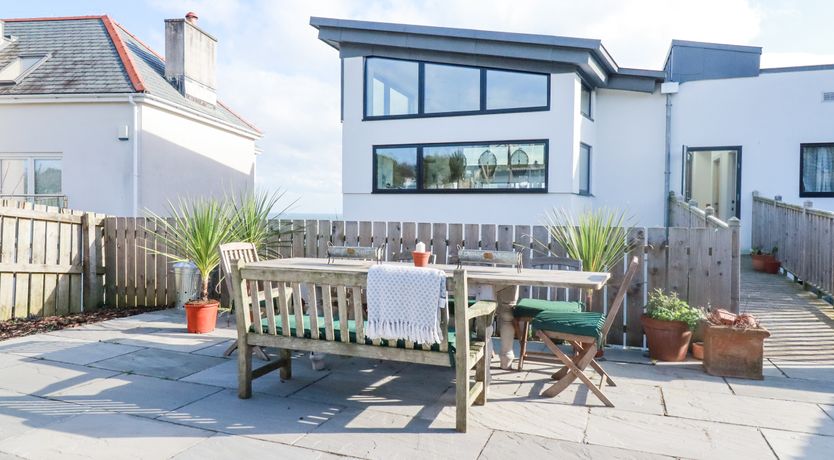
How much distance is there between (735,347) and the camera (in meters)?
4.17

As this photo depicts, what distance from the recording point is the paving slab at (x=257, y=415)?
120 inches

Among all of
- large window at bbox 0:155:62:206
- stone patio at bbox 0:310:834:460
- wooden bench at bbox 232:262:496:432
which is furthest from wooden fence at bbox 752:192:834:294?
large window at bbox 0:155:62:206

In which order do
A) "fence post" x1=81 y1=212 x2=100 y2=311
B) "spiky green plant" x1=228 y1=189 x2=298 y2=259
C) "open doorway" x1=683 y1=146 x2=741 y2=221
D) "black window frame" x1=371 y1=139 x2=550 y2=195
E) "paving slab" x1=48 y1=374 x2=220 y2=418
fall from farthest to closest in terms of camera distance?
"open doorway" x1=683 y1=146 x2=741 y2=221 < "black window frame" x1=371 y1=139 x2=550 y2=195 < "fence post" x1=81 y1=212 x2=100 y2=311 < "spiky green plant" x1=228 y1=189 x2=298 y2=259 < "paving slab" x1=48 y1=374 x2=220 y2=418

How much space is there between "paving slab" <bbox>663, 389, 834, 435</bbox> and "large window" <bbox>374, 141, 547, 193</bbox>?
712 cm

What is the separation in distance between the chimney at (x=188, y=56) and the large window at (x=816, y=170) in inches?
528

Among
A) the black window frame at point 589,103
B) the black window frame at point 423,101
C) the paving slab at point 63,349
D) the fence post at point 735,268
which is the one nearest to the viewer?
the paving slab at point 63,349

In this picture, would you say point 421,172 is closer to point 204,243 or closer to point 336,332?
point 204,243

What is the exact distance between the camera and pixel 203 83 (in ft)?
45.1

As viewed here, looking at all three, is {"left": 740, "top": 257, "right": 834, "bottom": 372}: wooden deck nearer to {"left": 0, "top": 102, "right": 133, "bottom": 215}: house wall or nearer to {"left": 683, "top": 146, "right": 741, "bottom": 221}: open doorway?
{"left": 683, "top": 146, "right": 741, "bottom": 221}: open doorway

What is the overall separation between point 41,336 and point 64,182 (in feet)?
23.0

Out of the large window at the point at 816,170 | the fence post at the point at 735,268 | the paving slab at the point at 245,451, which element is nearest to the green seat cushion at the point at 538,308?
the fence post at the point at 735,268

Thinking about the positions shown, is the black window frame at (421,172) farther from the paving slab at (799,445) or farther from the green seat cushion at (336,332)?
the paving slab at (799,445)

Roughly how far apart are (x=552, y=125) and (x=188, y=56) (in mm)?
8802

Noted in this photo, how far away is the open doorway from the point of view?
10.9 meters
